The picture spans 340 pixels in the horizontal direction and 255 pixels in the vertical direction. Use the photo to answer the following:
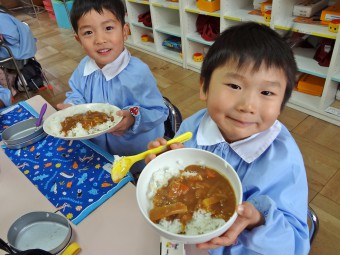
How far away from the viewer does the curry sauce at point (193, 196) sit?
1.99 feet

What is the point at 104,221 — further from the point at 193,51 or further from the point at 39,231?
the point at 193,51

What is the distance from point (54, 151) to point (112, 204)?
0.40 meters

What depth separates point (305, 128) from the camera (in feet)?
7.59

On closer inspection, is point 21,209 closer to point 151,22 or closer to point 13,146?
point 13,146

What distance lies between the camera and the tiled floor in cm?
164

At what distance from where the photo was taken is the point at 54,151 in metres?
1.11

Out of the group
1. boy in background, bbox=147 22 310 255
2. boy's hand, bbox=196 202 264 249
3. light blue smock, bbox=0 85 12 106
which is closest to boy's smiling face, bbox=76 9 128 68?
boy in background, bbox=147 22 310 255

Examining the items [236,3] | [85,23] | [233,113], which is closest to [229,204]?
[233,113]

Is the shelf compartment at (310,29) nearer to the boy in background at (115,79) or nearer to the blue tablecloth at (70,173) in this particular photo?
the boy in background at (115,79)

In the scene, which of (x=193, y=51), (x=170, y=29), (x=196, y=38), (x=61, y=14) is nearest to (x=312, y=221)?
(x=196, y=38)

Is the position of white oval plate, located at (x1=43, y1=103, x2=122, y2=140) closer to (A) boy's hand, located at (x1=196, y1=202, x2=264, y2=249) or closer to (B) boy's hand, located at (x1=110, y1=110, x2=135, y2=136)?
(B) boy's hand, located at (x1=110, y1=110, x2=135, y2=136)

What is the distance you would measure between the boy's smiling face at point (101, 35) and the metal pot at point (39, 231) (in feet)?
2.59

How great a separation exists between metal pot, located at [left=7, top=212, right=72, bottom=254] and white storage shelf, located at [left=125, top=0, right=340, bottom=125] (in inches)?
53.2

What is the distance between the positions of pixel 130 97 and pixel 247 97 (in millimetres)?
760
